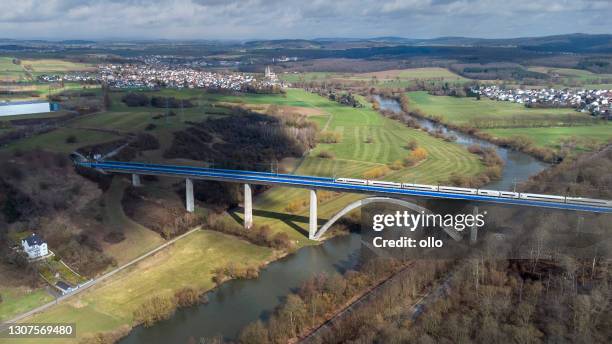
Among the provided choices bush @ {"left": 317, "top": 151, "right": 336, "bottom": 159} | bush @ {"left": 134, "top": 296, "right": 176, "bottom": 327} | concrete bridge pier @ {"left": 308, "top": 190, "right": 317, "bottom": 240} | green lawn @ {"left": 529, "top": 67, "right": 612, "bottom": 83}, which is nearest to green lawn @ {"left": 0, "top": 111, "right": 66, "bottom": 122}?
bush @ {"left": 317, "top": 151, "right": 336, "bottom": 159}

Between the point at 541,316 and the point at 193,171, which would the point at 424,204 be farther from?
the point at 193,171

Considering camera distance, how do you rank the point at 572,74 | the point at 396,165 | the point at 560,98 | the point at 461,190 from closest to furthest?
the point at 461,190, the point at 396,165, the point at 560,98, the point at 572,74

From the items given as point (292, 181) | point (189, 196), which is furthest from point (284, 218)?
point (189, 196)

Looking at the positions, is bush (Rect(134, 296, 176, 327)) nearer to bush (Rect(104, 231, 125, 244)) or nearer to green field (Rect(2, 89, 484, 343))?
green field (Rect(2, 89, 484, 343))

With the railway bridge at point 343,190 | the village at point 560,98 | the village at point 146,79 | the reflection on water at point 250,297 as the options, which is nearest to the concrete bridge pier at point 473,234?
the railway bridge at point 343,190

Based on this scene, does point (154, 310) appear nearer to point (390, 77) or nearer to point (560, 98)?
point (560, 98)

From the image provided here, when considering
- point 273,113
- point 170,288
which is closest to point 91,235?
point 170,288
